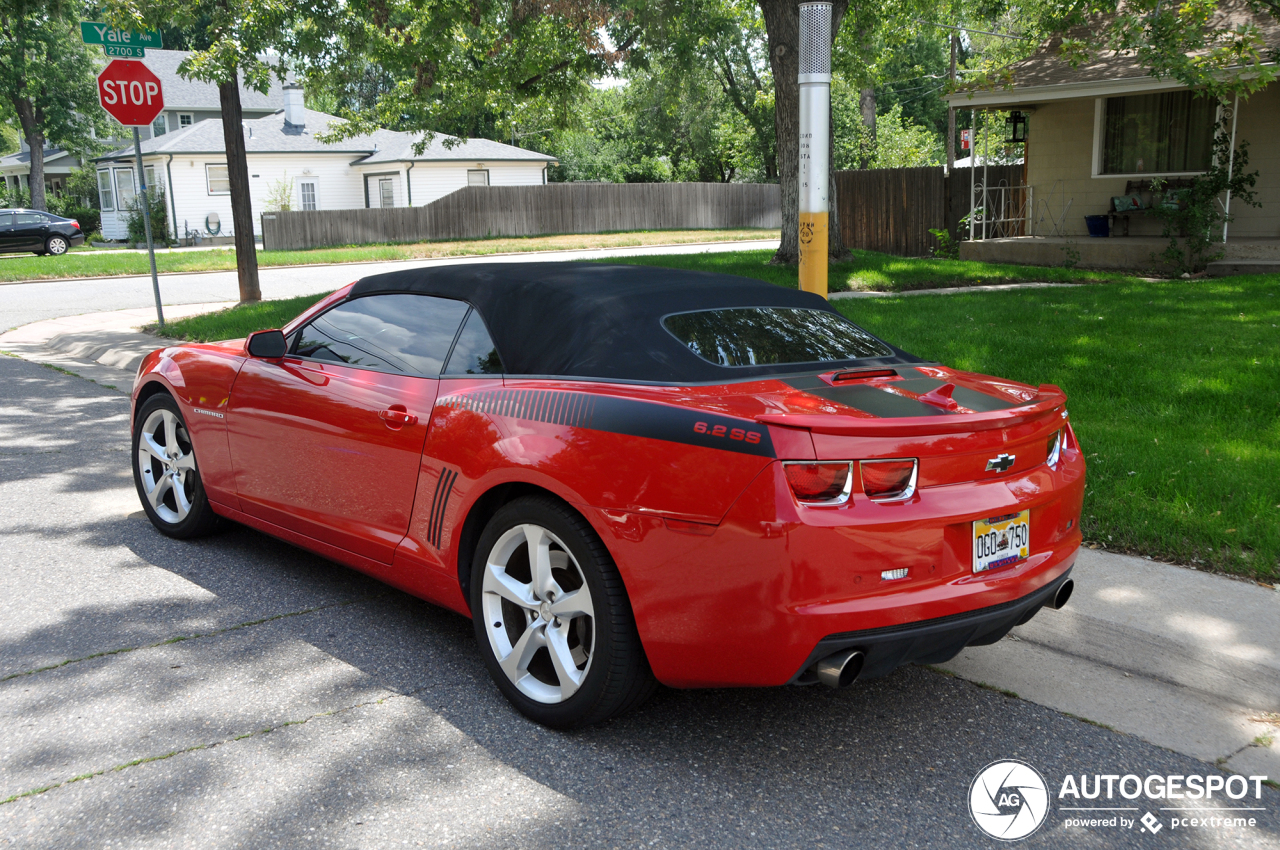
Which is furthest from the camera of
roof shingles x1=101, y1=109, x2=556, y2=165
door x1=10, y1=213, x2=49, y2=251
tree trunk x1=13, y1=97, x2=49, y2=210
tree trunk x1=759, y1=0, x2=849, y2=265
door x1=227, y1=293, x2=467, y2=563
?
tree trunk x1=13, y1=97, x2=49, y2=210

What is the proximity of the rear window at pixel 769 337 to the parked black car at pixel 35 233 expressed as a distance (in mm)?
34335

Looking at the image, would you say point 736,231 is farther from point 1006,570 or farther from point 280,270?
point 1006,570

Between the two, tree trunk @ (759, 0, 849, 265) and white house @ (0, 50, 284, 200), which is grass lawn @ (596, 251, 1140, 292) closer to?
tree trunk @ (759, 0, 849, 265)

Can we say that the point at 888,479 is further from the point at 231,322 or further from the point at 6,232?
the point at 6,232

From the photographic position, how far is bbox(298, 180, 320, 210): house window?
136ft

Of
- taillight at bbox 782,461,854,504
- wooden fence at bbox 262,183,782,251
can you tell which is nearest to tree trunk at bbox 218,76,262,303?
taillight at bbox 782,461,854,504

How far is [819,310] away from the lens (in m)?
4.33

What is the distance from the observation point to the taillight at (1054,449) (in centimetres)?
339

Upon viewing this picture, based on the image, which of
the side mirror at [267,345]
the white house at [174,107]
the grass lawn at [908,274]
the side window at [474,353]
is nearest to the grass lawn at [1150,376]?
the grass lawn at [908,274]

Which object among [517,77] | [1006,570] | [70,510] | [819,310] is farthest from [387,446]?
[517,77]

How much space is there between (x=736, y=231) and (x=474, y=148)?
11.7 metres

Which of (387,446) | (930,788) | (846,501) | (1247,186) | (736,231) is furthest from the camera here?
(736,231)

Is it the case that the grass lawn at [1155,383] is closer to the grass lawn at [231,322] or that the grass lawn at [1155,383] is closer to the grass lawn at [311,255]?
the grass lawn at [231,322]

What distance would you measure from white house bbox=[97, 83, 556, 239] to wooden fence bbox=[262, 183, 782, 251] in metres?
3.92
